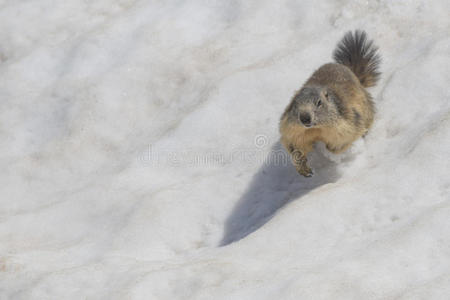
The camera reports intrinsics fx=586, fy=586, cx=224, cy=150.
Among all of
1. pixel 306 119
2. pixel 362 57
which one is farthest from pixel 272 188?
pixel 362 57

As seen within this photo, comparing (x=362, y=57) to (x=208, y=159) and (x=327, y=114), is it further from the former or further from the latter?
(x=208, y=159)

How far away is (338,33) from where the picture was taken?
6270 mm

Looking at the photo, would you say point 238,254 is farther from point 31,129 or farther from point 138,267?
point 31,129

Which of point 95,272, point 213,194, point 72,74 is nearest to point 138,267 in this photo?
point 95,272

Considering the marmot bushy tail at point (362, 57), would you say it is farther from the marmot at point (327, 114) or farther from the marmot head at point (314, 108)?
the marmot head at point (314, 108)

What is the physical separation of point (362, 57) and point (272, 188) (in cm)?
162

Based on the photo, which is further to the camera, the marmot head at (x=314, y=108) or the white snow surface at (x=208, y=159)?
the marmot head at (x=314, y=108)

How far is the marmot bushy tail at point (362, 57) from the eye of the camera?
5715mm

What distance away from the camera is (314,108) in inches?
187

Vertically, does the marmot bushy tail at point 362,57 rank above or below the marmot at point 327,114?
above

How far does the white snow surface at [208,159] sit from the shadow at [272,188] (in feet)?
0.06

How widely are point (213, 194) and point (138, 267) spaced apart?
49.1 inches

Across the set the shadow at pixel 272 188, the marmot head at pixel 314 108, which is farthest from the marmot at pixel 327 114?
the shadow at pixel 272 188

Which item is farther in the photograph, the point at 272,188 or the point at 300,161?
the point at 272,188
